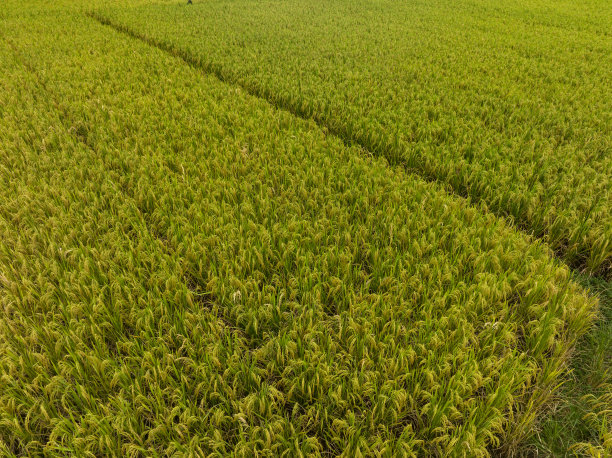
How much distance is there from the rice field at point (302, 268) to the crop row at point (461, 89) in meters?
0.04

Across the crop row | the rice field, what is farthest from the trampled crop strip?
the crop row

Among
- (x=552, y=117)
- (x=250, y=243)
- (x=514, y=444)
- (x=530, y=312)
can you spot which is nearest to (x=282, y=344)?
(x=250, y=243)

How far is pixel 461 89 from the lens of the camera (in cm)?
548

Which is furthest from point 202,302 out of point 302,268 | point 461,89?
point 461,89

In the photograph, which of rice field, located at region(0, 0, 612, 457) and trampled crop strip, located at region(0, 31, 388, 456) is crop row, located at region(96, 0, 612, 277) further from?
trampled crop strip, located at region(0, 31, 388, 456)

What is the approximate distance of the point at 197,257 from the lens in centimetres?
235

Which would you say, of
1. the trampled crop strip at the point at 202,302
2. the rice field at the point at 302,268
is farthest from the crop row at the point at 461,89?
the trampled crop strip at the point at 202,302

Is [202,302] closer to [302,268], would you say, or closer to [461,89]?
[302,268]

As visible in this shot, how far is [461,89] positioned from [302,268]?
4.73 meters

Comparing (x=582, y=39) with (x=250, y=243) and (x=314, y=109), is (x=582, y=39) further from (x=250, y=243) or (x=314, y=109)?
(x=250, y=243)

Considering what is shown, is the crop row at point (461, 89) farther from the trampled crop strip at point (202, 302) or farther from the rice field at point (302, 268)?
the trampled crop strip at point (202, 302)

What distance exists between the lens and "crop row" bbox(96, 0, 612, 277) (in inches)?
120

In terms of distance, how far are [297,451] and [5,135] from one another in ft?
14.8

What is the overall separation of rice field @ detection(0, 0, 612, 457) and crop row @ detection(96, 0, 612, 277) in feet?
0.13
